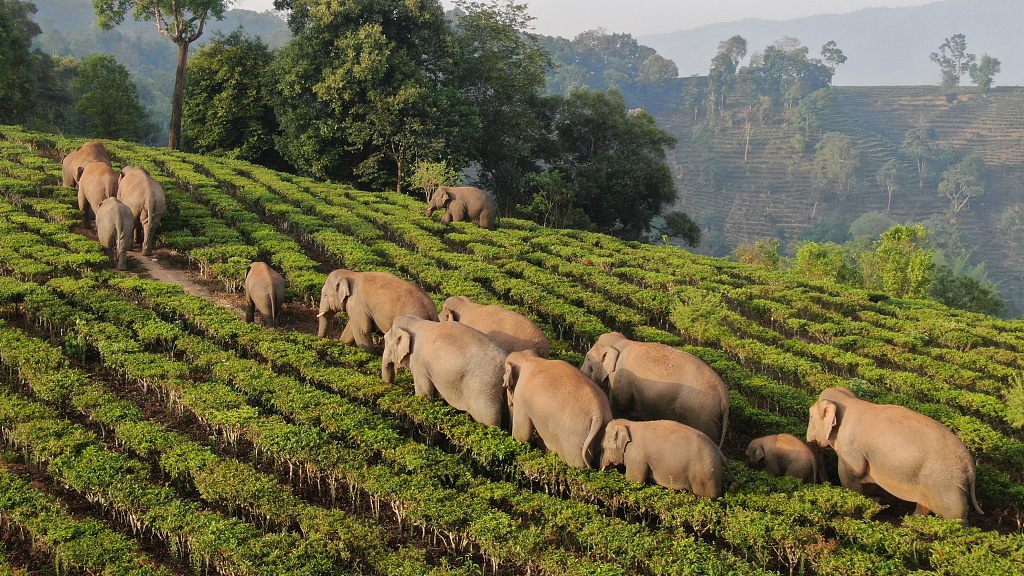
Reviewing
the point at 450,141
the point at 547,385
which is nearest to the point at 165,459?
the point at 547,385

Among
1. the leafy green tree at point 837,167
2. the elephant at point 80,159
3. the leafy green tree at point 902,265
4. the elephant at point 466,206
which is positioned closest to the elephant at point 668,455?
the elephant at point 466,206

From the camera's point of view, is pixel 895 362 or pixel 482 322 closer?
pixel 482 322

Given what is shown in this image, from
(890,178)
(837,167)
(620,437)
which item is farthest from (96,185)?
(890,178)

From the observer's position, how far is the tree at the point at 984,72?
454 feet

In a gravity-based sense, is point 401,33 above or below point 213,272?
above

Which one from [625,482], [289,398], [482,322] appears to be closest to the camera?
[625,482]

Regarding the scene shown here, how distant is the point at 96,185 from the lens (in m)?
23.4

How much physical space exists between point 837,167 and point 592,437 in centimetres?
12280

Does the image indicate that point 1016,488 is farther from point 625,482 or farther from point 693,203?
point 693,203

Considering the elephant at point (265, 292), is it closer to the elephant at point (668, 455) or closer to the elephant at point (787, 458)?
the elephant at point (668, 455)

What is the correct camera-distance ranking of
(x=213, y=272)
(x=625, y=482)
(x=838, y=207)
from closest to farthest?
(x=625, y=482) → (x=213, y=272) → (x=838, y=207)

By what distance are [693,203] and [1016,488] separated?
113m

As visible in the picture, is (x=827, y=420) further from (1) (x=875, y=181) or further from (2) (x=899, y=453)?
(1) (x=875, y=181)

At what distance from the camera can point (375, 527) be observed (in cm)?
1047
